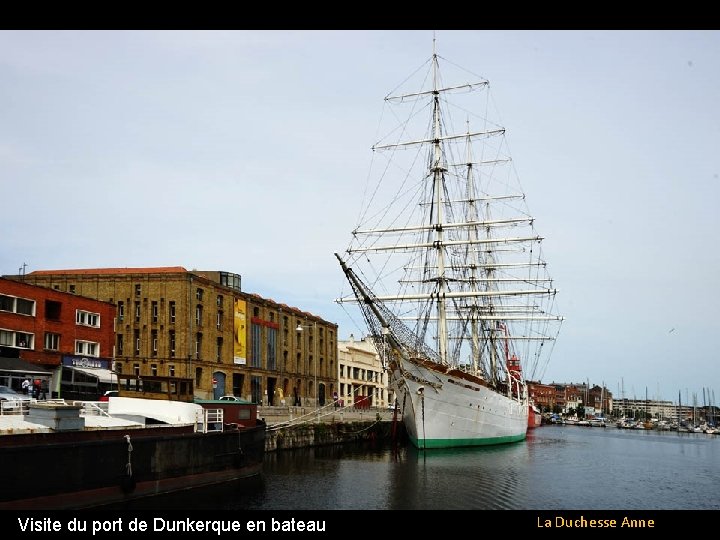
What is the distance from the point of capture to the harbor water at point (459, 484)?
31.5 meters

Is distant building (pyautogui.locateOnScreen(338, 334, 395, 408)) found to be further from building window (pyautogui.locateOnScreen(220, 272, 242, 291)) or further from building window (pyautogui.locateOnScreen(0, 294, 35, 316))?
building window (pyautogui.locateOnScreen(0, 294, 35, 316))

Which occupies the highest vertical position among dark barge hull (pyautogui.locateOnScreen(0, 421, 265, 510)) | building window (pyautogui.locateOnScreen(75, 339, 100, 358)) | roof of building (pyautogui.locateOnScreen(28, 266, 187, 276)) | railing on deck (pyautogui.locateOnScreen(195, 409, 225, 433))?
roof of building (pyautogui.locateOnScreen(28, 266, 187, 276))

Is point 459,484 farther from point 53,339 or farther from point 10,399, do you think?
point 53,339

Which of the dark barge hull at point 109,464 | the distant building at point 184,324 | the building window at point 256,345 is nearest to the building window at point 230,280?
the distant building at point 184,324

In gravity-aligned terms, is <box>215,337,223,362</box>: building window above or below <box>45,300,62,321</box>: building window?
below

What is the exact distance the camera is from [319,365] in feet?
352

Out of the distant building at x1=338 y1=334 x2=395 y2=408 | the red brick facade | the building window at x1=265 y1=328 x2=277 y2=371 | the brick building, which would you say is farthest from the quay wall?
the distant building at x1=338 y1=334 x2=395 y2=408

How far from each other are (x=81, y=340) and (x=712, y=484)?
48064mm

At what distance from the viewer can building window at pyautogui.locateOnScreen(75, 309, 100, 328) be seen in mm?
59241

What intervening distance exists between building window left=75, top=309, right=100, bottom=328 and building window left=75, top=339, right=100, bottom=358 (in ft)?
5.05

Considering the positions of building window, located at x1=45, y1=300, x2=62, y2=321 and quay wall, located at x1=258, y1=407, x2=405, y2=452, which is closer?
building window, located at x1=45, y1=300, x2=62, y2=321

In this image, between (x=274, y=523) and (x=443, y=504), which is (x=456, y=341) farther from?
(x=274, y=523)

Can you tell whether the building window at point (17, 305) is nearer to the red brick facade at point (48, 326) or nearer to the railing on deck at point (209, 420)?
the red brick facade at point (48, 326)

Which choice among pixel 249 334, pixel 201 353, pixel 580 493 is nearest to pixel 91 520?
pixel 580 493
